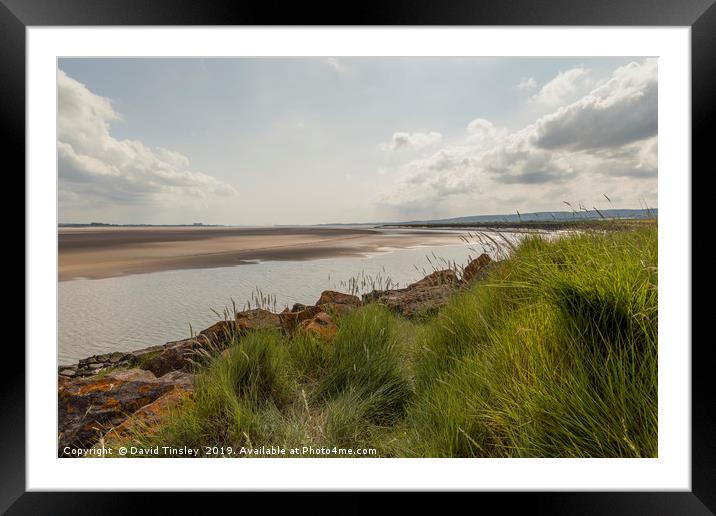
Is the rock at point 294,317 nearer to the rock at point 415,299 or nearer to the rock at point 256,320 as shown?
the rock at point 256,320

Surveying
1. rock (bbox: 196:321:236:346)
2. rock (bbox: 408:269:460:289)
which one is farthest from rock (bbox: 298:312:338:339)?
rock (bbox: 408:269:460:289)

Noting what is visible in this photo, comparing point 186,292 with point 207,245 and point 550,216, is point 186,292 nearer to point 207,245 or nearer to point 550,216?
point 207,245

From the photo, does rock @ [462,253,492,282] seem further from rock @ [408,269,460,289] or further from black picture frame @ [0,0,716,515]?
black picture frame @ [0,0,716,515]
